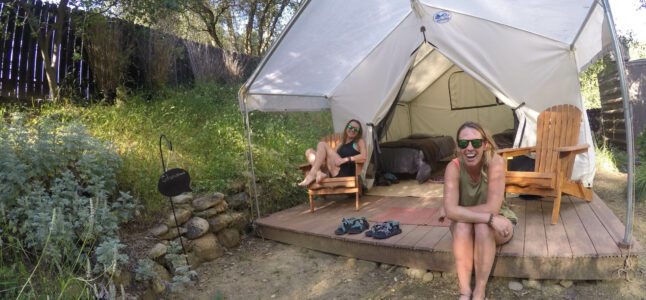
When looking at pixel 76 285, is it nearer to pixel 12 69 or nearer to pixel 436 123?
pixel 12 69

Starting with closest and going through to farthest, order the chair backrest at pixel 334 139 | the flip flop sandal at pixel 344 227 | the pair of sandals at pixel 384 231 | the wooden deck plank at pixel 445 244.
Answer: the wooden deck plank at pixel 445 244
the pair of sandals at pixel 384 231
the flip flop sandal at pixel 344 227
the chair backrest at pixel 334 139

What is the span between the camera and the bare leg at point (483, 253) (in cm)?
222

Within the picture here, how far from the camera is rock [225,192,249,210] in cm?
423

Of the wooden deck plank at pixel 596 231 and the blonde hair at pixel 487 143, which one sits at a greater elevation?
the blonde hair at pixel 487 143

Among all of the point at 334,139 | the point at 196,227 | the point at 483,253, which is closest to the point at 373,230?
the point at 483,253

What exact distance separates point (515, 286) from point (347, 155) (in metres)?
2.53

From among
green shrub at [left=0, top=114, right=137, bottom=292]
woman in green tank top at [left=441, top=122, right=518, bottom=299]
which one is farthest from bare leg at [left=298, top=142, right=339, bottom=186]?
woman in green tank top at [left=441, top=122, right=518, bottom=299]

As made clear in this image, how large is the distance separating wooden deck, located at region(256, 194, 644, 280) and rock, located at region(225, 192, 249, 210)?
11.9 inches

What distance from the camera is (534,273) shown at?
7.97ft

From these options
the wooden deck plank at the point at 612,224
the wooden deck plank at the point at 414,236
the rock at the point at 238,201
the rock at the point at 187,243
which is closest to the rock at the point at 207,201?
the rock at the point at 238,201

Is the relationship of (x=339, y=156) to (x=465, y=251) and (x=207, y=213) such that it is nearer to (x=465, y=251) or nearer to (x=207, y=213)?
(x=207, y=213)

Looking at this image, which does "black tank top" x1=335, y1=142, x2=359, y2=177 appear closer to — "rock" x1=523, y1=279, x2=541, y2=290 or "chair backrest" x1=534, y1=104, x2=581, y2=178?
"chair backrest" x1=534, y1=104, x2=581, y2=178

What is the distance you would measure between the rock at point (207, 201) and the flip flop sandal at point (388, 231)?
170cm

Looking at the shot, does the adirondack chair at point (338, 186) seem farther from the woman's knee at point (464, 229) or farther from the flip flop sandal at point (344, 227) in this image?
the woman's knee at point (464, 229)
